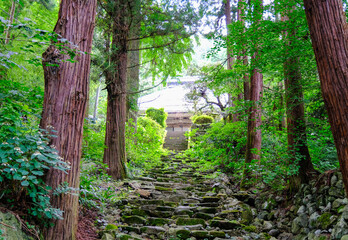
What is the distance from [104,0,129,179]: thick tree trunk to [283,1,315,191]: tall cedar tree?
4166mm

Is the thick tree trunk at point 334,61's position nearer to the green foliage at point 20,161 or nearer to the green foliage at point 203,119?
the green foliage at point 20,161

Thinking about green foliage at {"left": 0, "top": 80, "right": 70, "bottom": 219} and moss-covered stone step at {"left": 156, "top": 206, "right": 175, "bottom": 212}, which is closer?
green foliage at {"left": 0, "top": 80, "right": 70, "bottom": 219}

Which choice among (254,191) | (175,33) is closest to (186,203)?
(254,191)

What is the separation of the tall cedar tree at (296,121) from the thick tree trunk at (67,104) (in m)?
3.10

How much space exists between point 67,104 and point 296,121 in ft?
11.9

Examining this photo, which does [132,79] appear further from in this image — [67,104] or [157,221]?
[67,104]

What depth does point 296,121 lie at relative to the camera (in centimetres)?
436

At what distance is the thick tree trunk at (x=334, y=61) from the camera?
2.35m

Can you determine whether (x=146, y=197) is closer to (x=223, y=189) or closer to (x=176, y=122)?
(x=223, y=189)

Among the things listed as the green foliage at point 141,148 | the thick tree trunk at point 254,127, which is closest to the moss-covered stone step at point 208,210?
the thick tree trunk at point 254,127

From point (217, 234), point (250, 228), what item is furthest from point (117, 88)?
point (250, 228)

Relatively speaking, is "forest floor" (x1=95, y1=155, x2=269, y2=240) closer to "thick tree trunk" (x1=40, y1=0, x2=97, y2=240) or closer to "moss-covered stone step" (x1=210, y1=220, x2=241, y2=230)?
"moss-covered stone step" (x1=210, y1=220, x2=241, y2=230)

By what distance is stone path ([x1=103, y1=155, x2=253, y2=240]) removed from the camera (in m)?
3.99

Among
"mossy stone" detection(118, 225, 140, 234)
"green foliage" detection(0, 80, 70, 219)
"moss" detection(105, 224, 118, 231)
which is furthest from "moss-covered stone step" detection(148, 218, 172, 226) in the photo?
"green foliage" detection(0, 80, 70, 219)
